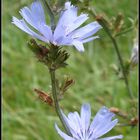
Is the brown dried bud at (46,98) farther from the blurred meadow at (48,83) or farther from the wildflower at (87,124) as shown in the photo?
the blurred meadow at (48,83)

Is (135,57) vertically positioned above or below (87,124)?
above

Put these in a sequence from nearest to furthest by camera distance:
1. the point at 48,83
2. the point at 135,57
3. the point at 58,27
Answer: the point at 58,27 → the point at 135,57 → the point at 48,83

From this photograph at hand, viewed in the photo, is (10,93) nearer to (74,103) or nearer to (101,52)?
(74,103)

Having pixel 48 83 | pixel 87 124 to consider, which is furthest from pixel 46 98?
pixel 48 83

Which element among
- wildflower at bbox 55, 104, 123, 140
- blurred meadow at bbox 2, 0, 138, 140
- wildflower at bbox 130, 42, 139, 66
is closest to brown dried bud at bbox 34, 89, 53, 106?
wildflower at bbox 55, 104, 123, 140

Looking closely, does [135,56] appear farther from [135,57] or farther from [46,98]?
[46,98]

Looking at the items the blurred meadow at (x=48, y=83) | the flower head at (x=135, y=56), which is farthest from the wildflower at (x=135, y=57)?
the blurred meadow at (x=48, y=83)

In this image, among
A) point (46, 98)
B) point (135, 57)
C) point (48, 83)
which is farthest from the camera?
point (48, 83)

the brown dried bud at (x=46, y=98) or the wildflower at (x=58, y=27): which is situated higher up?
the wildflower at (x=58, y=27)
